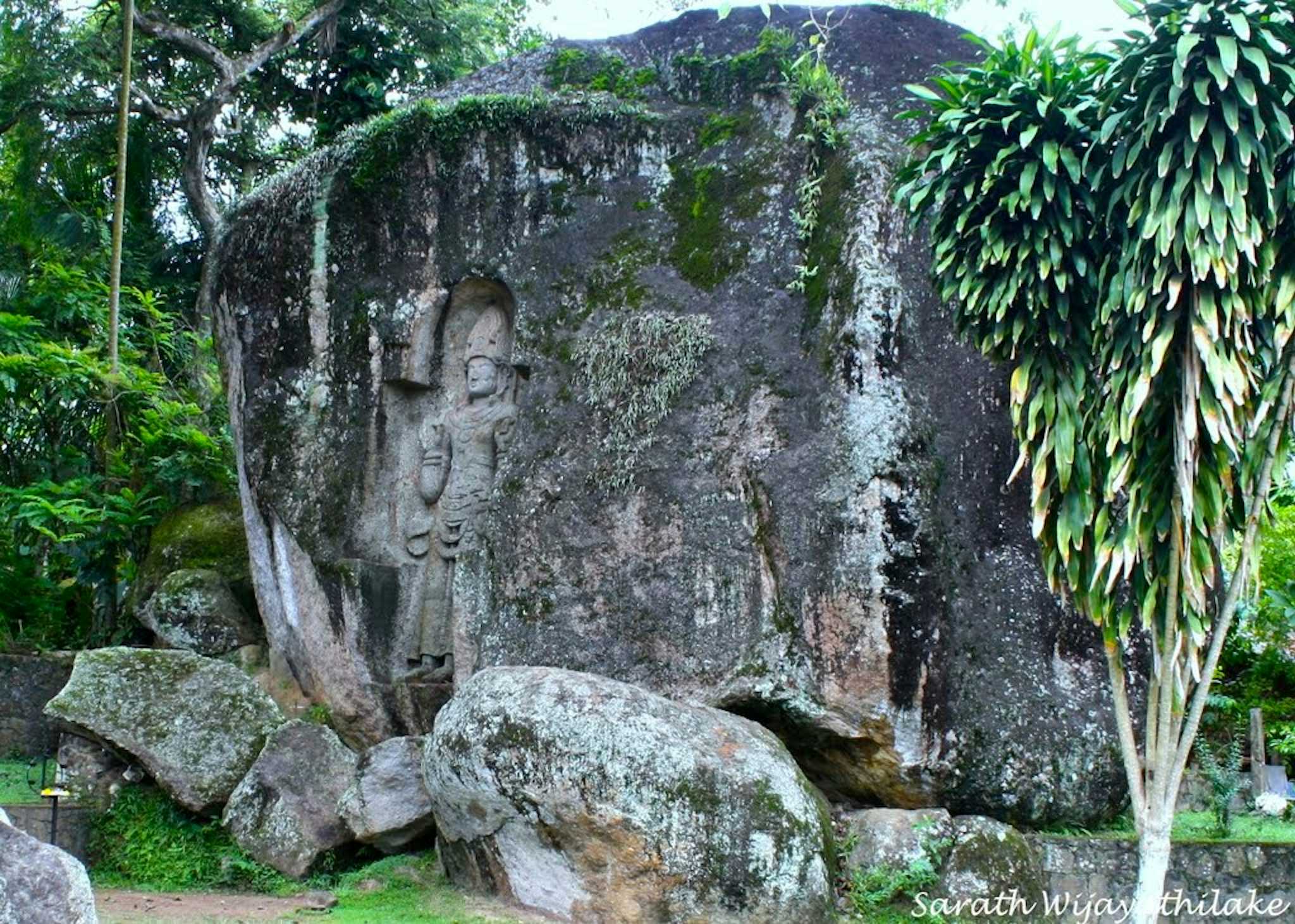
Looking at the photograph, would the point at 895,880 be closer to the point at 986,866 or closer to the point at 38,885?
the point at 986,866

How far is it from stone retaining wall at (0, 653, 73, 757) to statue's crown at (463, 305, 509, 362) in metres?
4.99

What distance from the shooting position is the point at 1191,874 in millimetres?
8336

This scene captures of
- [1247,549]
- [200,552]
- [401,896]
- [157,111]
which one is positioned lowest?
[401,896]

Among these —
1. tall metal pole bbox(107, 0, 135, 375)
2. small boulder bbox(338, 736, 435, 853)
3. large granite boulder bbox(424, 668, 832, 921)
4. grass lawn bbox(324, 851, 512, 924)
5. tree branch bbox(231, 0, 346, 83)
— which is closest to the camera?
large granite boulder bbox(424, 668, 832, 921)

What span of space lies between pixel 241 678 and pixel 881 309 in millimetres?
5672

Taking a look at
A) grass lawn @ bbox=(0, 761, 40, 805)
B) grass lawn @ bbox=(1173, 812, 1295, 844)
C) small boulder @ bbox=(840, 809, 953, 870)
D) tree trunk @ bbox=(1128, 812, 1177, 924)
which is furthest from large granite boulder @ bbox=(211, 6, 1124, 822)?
grass lawn @ bbox=(0, 761, 40, 805)

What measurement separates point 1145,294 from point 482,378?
228 inches

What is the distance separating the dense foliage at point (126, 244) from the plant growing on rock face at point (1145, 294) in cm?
935

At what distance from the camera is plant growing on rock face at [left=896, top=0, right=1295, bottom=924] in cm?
707

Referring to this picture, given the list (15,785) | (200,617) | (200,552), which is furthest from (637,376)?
(15,785)

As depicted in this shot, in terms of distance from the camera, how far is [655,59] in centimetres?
1145

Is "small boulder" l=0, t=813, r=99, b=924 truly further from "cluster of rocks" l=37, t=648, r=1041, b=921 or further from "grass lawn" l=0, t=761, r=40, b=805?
"grass lawn" l=0, t=761, r=40, b=805

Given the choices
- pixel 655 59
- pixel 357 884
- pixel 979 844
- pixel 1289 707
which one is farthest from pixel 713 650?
pixel 1289 707

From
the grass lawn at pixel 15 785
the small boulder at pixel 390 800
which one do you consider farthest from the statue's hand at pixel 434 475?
the grass lawn at pixel 15 785
